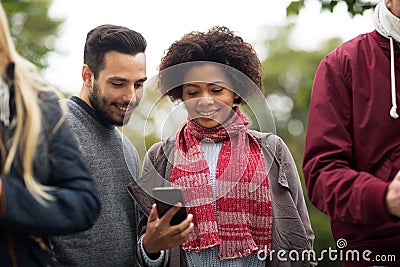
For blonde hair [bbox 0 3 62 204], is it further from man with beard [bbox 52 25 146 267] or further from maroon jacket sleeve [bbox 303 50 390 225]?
man with beard [bbox 52 25 146 267]

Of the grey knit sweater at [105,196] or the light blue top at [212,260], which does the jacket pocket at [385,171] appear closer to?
the light blue top at [212,260]

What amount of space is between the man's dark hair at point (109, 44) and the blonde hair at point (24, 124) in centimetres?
153

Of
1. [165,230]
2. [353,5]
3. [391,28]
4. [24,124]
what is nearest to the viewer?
[24,124]

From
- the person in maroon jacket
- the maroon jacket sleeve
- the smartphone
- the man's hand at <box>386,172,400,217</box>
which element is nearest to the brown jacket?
the smartphone

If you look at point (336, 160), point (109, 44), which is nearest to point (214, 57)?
point (109, 44)

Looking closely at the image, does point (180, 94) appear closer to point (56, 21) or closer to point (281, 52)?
point (56, 21)

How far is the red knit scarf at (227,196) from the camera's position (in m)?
3.56

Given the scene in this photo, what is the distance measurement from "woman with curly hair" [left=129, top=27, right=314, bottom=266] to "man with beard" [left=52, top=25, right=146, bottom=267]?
0.11 m

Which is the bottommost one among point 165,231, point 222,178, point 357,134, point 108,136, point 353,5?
point 165,231

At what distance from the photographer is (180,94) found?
3.77 metres

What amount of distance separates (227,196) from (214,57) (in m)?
0.70

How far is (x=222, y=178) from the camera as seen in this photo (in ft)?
Answer: 11.9

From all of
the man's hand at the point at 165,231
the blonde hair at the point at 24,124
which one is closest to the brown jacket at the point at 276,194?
the man's hand at the point at 165,231

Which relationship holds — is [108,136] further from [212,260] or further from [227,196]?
[212,260]
